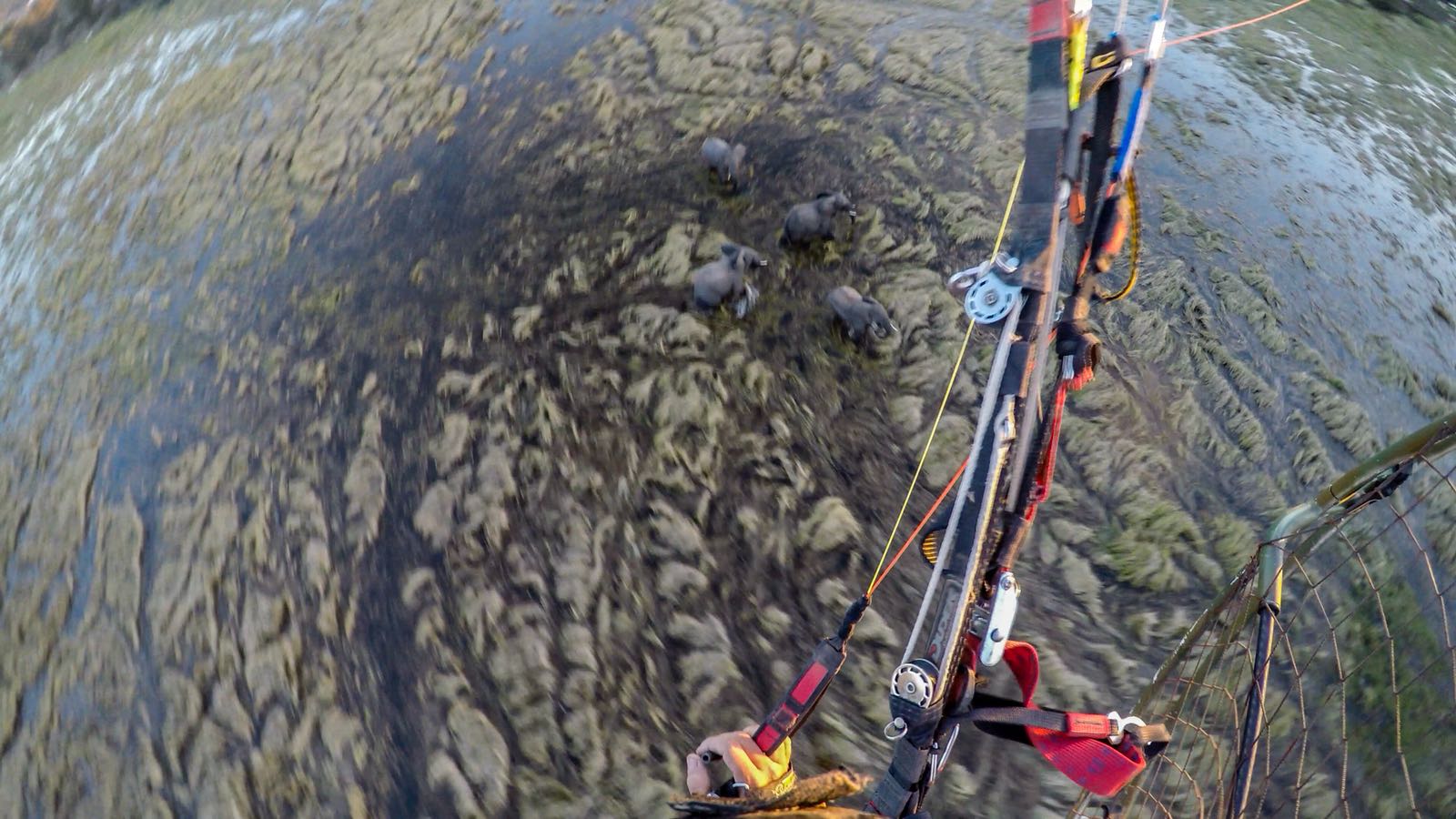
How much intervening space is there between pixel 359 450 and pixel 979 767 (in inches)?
190

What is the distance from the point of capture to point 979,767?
4172 mm

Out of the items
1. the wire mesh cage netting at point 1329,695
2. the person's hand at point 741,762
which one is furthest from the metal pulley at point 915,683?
the wire mesh cage netting at point 1329,695

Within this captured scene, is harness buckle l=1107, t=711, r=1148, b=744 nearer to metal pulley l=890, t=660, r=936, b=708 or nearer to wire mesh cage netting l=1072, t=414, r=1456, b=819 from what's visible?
metal pulley l=890, t=660, r=936, b=708

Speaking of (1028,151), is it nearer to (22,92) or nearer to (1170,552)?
(1170,552)

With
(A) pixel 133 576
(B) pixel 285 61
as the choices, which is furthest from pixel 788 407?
(B) pixel 285 61

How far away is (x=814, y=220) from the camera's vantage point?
6895mm

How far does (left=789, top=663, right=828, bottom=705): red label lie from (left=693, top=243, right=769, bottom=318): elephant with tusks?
4.37m

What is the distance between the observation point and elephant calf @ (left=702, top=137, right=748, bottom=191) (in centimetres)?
749

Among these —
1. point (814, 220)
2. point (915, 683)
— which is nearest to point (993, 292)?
point (915, 683)

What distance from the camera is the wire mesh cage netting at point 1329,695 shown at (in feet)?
12.4

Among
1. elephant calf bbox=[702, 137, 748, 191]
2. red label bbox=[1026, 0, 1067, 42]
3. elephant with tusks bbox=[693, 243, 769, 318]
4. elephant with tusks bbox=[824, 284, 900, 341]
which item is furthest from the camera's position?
elephant calf bbox=[702, 137, 748, 191]

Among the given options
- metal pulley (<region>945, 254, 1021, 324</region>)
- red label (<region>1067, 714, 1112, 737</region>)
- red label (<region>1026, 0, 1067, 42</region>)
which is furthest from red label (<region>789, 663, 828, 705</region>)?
red label (<region>1026, 0, 1067, 42</region>)

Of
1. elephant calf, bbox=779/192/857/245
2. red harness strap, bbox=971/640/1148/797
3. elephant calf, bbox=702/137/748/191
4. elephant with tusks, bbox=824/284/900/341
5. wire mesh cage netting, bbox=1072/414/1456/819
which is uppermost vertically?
red harness strap, bbox=971/640/1148/797

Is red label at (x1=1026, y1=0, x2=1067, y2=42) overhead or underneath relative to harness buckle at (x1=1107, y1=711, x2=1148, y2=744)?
overhead
